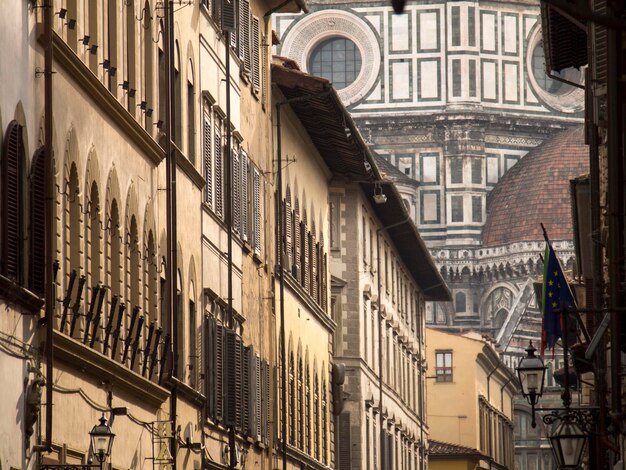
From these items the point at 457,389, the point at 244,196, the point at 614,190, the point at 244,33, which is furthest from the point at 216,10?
the point at 457,389

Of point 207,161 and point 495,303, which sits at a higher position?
point 495,303

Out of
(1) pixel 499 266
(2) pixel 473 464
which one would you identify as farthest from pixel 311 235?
(1) pixel 499 266

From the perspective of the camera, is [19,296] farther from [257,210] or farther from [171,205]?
[257,210]

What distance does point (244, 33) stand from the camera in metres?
34.6

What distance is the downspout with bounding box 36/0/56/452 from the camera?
60.8 ft

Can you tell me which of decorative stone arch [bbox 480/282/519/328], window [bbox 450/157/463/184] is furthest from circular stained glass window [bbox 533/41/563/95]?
decorative stone arch [bbox 480/282/519/328]

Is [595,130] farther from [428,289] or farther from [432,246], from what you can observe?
[432,246]

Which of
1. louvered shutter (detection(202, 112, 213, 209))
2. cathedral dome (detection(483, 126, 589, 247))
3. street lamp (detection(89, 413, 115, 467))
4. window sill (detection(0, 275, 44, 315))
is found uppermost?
cathedral dome (detection(483, 126, 589, 247))

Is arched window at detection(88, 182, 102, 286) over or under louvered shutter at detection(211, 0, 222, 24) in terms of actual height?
under

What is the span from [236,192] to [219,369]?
357 cm

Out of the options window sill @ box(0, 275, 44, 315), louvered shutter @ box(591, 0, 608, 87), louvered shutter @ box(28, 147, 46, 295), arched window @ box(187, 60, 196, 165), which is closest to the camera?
window sill @ box(0, 275, 44, 315)

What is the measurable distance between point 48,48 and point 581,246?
15302mm

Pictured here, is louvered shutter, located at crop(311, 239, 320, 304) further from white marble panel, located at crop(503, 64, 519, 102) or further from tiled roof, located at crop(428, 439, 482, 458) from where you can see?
white marble panel, located at crop(503, 64, 519, 102)

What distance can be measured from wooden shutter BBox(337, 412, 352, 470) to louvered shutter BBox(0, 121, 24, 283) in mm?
32717
